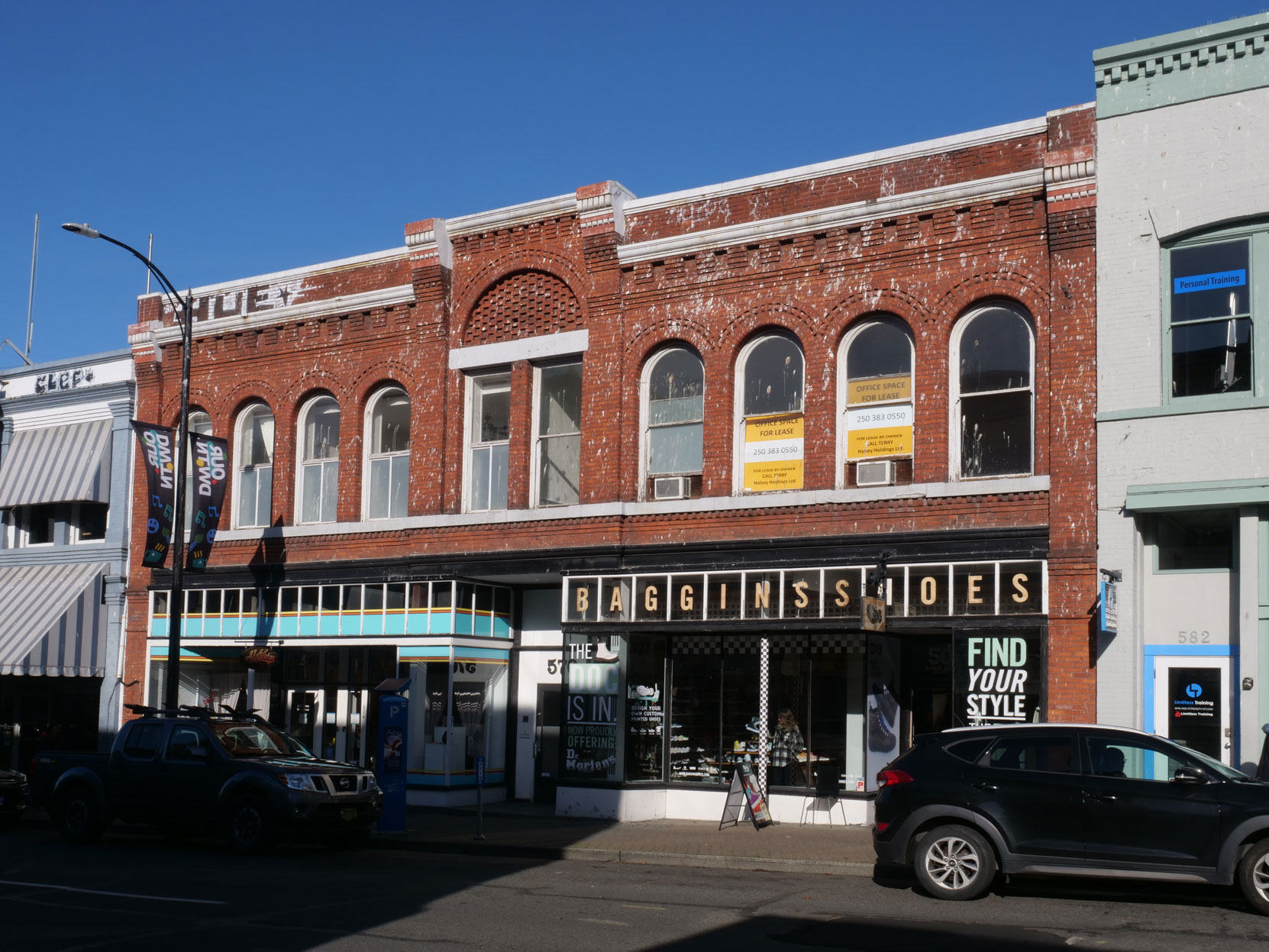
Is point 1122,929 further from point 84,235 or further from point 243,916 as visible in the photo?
point 84,235

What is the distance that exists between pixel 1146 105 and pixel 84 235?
1463 centimetres

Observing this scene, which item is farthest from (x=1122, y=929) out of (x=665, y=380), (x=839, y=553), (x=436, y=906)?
(x=665, y=380)

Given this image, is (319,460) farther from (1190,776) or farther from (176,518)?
(1190,776)

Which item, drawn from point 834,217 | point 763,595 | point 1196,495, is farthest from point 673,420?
point 1196,495

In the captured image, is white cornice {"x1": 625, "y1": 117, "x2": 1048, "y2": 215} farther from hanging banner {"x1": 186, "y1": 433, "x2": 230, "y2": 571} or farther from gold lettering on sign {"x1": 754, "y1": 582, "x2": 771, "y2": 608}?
hanging banner {"x1": 186, "y1": 433, "x2": 230, "y2": 571}

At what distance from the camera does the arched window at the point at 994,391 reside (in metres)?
18.0

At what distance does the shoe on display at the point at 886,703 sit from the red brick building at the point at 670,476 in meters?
0.08

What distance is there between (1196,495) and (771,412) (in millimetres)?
6160

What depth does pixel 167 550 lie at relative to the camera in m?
24.0

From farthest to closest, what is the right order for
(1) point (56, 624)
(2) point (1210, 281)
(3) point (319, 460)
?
(1) point (56, 624), (3) point (319, 460), (2) point (1210, 281)

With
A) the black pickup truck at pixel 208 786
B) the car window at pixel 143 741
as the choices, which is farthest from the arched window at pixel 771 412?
the car window at pixel 143 741

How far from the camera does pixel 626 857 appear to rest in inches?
648

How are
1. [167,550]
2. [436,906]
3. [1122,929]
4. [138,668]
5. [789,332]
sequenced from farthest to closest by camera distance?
1. [138,668]
2. [167,550]
3. [789,332]
4. [436,906]
5. [1122,929]

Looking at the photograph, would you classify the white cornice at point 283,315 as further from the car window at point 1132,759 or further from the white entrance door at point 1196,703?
the car window at point 1132,759
